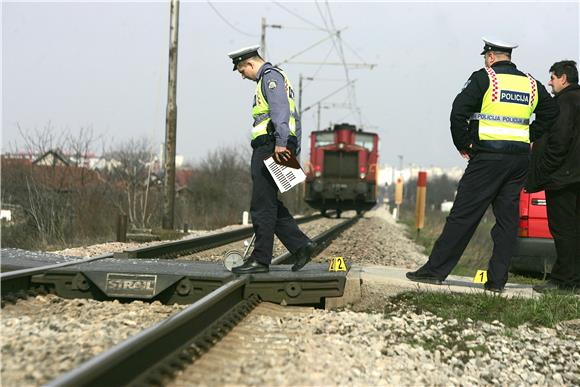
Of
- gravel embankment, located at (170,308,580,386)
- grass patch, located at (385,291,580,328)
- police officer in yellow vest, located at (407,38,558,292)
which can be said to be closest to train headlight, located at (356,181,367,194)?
police officer in yellow vest, located at (407,38,558,292)

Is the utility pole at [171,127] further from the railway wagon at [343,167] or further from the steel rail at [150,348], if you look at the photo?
the steel rail at [150,348]

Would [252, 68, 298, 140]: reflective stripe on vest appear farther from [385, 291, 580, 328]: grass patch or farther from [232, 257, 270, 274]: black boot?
[385, 291, 580, 328]: grass patch

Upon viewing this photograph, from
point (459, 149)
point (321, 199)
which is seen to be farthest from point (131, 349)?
point (321, 199)

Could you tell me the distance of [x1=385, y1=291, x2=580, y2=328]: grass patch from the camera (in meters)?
4.93

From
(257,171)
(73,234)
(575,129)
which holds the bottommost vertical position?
(73,234)

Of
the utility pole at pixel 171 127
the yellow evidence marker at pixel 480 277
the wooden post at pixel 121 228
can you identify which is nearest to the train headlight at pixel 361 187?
the utility pole at pixel 171 127

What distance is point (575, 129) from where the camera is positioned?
20.0 ft

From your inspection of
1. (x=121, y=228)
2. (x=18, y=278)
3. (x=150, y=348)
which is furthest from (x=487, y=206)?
(x=121, y=228)

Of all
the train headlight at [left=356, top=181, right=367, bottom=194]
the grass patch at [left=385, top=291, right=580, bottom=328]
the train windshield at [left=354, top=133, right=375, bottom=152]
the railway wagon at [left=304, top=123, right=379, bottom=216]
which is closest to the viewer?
the grass patch at [left=385, top=291, right=580, bottom=328]

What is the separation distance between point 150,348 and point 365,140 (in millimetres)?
24332

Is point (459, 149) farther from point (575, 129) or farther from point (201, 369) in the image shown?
point (201, 369)

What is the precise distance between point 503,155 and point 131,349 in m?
3.74

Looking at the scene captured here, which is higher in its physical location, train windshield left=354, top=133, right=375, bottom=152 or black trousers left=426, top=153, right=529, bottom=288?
train windshield left=354, top=133, right=375, bottom=152

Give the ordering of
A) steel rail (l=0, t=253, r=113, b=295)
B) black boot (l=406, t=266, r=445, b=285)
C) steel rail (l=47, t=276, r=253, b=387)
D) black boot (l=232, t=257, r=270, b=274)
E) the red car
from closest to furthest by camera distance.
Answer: steel rail (l=47, t=276, r=253, b=387), steel rail (l=0, t=253, r=113, b=295), black boot (l=232, t=257, r=270, b=274), black boot (l=406, t=266, r=445, b=285), the red car
